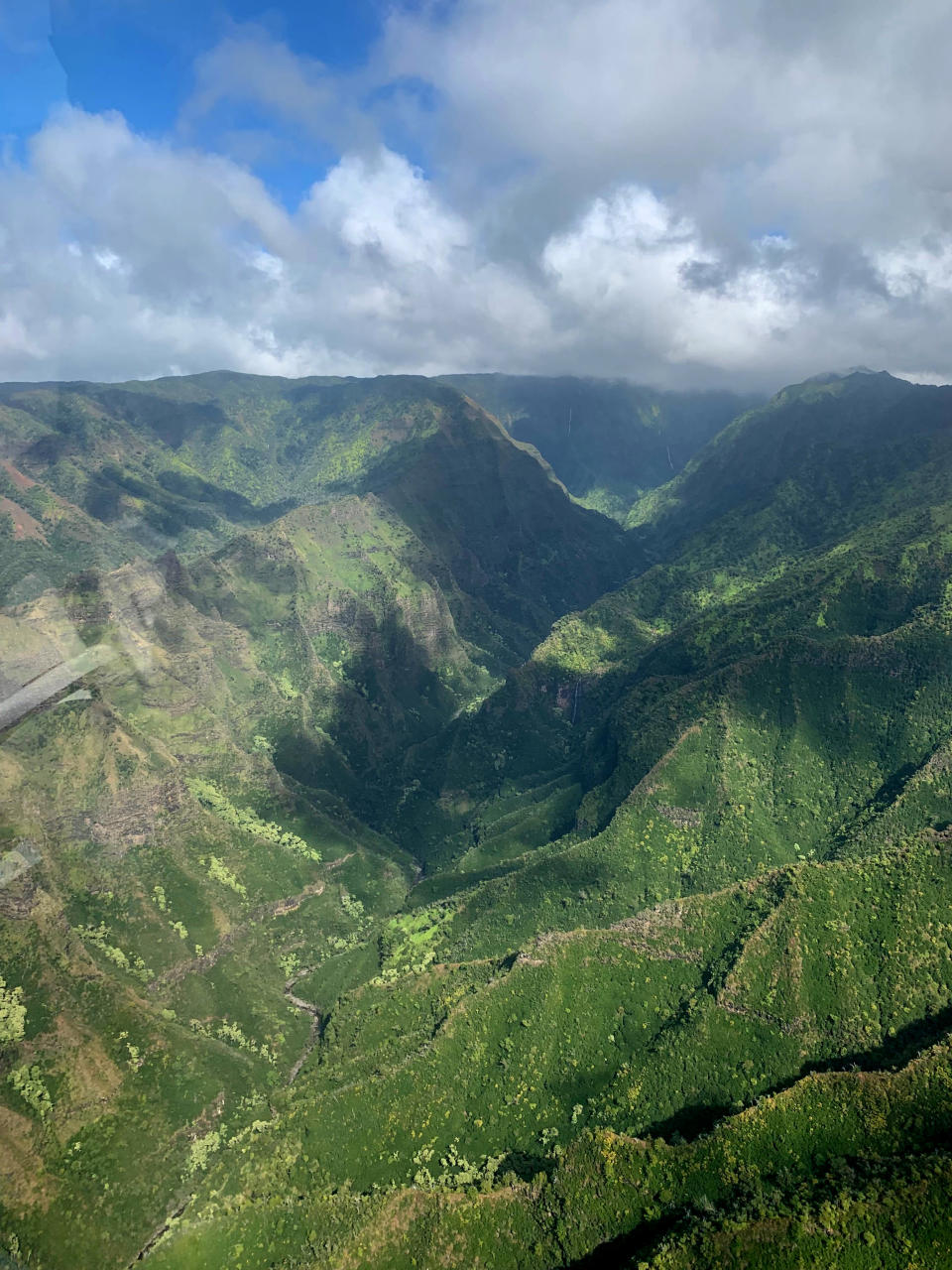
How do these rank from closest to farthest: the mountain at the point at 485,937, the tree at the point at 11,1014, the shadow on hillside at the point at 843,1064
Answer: the mountain at the point at 485,937 → the shadow on hillside at the point at 843,1064 → the tree at the point at 11,1014

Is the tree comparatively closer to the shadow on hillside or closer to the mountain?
the mountain

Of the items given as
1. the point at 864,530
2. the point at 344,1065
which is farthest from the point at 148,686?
the point at 864,530

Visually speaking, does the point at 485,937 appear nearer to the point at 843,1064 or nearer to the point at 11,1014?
the point at 843,1064

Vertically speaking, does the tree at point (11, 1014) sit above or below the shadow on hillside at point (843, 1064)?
above

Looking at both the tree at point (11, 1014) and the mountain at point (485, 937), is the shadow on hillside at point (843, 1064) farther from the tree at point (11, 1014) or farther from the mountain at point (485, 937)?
the tree at point (11, 1014)

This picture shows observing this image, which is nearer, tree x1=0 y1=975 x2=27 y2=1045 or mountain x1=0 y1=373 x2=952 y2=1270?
mountain x1=0 y1=373 x2=952 y2=1270

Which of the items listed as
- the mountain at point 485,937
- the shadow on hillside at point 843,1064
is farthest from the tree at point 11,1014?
the shadow on hillside at point 843,1064

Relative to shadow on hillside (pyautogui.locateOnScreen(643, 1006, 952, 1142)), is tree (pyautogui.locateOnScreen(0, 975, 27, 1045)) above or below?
above

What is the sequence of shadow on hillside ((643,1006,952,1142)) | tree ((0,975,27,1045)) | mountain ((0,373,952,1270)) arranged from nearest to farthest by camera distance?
mountain ((0,373,952,1270)), shadow on hillside ((643,1006,952,1142)), tree ((0,975,27,1045))

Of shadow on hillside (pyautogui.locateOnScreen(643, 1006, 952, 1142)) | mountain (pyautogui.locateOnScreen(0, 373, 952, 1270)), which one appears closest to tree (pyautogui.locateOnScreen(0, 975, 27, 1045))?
mountain (pyautogui.locateOnScreen(0, 373, 952, 1270))
